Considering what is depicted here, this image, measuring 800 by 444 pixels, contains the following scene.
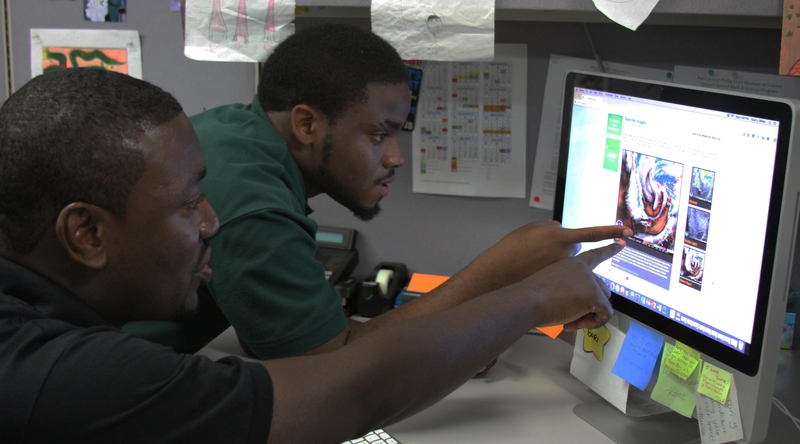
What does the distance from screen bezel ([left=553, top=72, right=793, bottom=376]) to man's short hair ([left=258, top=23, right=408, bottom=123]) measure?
0.27 meters

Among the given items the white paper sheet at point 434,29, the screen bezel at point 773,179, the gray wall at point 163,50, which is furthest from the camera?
the gray wall at point 163,50

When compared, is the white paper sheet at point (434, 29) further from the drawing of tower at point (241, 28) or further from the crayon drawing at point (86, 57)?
the crayon drawing at point (86, 57)

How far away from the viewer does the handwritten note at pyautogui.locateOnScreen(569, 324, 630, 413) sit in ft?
3.10

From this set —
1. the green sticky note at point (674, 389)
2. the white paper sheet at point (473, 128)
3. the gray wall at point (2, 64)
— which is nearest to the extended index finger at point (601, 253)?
the green sticky note at point (674, 389)

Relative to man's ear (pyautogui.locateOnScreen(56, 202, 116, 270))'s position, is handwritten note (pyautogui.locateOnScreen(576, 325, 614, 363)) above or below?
below

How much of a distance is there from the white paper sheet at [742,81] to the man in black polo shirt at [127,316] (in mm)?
700

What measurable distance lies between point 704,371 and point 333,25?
692mm

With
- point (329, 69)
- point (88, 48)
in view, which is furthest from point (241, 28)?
point (88, 48)

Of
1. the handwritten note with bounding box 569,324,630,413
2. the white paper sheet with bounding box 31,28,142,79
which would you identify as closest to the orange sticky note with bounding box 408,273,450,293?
the handwritten note with bounding box 569,324,630,413

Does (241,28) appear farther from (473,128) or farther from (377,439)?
(377,439)

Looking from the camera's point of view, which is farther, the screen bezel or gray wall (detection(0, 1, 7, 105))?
gray wall (detection(0, 1, 7, 105))

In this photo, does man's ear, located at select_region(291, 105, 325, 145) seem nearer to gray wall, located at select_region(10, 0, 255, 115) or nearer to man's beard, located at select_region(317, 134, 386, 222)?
man's beard, located at select_region(317, 134, 386, 222)

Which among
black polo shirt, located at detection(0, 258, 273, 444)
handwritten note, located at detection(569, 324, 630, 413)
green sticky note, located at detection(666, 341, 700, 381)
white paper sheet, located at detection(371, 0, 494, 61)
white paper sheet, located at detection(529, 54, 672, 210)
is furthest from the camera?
white paper sheet, located at detection(529, 54, 672, 210)

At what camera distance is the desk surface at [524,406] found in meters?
0.89
